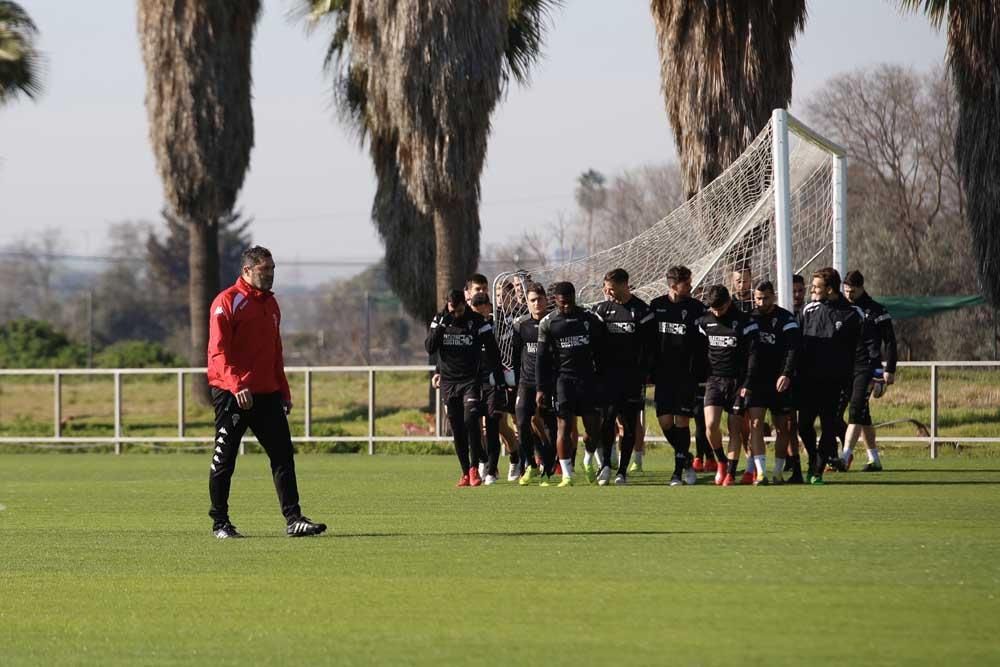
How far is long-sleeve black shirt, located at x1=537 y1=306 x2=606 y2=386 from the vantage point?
672 inches

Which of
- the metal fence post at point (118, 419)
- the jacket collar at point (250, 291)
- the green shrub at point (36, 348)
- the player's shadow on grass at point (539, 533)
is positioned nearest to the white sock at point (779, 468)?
the player's shadow on grass at point (539, 533)

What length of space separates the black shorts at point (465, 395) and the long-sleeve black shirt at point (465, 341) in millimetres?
62

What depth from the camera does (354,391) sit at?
1768 inches

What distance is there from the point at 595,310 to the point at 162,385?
103 feet

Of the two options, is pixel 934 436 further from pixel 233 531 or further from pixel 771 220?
pixel 233 531

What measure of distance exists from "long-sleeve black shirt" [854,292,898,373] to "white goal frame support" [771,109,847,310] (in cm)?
89

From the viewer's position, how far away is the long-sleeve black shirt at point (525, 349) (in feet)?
59.6

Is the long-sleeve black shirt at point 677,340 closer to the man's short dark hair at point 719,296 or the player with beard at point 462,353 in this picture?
the man's short dark hair at point 719,296

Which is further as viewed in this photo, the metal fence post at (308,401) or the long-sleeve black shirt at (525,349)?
the metal fence post at (308,401)

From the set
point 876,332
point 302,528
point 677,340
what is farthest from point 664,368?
point 302,528

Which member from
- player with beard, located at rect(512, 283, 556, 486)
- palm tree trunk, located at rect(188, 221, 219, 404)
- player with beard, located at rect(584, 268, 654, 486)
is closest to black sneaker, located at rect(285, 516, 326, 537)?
player with beard, located at rect(584, 268, 654, 486)

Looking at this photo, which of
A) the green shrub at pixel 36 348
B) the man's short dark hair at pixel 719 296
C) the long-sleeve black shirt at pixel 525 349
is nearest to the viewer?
the man's short dark hair at pixel 719 296

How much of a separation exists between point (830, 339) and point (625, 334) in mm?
2229

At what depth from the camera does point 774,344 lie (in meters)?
17.3
